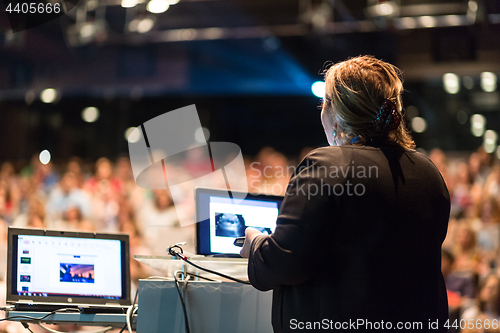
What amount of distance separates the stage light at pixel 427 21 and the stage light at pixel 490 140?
1.80m

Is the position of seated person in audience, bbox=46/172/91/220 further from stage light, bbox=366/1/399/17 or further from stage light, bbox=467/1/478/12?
stage light, bbox=467/1/478/12

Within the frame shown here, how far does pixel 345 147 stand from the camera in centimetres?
115

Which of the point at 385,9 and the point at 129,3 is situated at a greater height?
the point at 129,3

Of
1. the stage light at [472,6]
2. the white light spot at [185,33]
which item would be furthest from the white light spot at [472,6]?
the white light spot at [185,33]

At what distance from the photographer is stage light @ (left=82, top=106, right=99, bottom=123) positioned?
773cm

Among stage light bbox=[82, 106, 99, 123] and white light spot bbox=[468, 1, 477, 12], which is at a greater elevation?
white light spot bbox=[468, 1, 477, 12]

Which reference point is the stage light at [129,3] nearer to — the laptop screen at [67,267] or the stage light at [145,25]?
the stage light at [145,25]

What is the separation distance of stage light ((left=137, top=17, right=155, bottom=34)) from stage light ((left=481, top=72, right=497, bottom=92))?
3.93 m

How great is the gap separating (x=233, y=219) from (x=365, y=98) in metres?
0.74

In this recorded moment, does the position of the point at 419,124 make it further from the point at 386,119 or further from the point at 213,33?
the point at 386,119

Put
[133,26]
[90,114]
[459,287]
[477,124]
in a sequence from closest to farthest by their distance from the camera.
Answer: [459,287], [133,26], [477,124], [90,114]

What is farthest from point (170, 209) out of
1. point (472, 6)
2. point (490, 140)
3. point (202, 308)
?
point (490, 140)

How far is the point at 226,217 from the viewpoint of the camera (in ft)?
5.76

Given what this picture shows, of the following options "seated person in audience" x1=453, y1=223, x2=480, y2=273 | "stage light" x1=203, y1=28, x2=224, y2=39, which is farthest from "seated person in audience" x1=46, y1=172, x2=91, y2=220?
"seated person in audience" x1=453, y1=223, x2=480, y2=273
